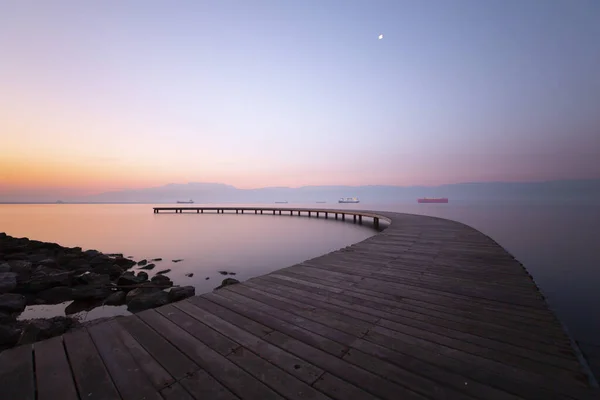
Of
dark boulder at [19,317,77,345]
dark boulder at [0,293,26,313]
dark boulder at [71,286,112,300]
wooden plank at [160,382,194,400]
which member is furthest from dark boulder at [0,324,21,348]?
wooden plank at [160,382,194,400]

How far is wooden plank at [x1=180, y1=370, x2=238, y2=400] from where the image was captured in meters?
1.85

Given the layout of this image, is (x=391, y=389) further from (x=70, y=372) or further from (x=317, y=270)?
(x=317, y=270)

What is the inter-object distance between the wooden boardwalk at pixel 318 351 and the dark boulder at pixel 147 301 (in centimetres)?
361

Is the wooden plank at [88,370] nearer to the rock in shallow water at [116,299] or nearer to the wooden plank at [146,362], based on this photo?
the wooden plank at [146,362]

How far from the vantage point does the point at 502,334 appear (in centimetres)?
273

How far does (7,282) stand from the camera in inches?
298

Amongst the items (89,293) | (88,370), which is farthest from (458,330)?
(89,293)

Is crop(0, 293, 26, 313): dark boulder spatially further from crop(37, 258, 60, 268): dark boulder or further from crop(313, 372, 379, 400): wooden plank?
crop(313, 372, 379, 400): wooden plank

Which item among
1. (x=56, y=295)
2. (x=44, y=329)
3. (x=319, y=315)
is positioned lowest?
(x=56, y=295)

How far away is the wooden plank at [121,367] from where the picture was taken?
189cm

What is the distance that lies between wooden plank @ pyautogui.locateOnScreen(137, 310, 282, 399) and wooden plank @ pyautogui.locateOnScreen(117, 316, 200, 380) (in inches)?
2.1

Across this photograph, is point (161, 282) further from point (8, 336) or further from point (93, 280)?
point (8, 336)

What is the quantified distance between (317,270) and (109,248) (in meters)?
17.5

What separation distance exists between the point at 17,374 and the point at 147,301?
5.03m
